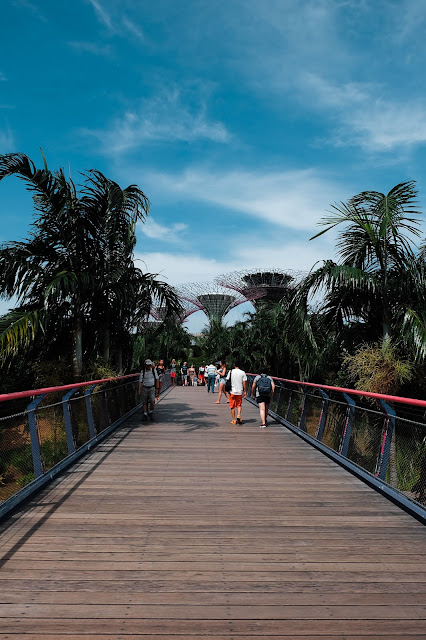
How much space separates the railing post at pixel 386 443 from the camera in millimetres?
5703

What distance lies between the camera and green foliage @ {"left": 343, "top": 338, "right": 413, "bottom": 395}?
37.6 ft

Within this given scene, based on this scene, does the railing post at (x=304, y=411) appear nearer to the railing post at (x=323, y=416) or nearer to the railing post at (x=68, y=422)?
the railing post at (x=323, y=416)

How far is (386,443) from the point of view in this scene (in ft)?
19.0

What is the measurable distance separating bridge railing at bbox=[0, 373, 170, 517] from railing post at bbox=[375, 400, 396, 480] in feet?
12.7

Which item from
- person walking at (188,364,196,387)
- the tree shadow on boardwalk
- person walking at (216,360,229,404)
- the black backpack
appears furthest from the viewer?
person walking at (188,364,196,387)

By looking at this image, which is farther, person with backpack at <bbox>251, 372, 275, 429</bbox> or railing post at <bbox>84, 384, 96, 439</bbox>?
person with backpack at <bbox>251, 372, 275, 429</bbox>

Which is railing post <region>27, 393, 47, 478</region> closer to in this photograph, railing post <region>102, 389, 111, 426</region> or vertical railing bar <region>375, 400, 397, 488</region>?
railing post <region>102, 389, 111, 426</region>

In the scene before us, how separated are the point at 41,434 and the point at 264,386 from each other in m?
6.02

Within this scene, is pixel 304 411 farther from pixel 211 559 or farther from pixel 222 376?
pixel 222 376

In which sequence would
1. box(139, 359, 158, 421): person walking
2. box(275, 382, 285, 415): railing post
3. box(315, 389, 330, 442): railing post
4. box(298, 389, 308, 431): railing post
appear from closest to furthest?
box(315, 389, 330, 442): railing post, box(298, 389, 308, 431): railing post, box(139, 359, 158, 421): person walking, box(275, 382, 285, 415): railing post

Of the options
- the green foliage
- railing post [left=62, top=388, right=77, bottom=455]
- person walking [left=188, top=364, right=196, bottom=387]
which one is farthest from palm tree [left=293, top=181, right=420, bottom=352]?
person walking [left=188, top=364, right=196, bottom=387]

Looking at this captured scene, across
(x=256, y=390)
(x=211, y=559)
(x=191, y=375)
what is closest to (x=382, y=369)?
(x=256, y=390)

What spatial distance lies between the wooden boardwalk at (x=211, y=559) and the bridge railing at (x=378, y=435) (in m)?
0.33

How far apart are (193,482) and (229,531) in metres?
1.87
